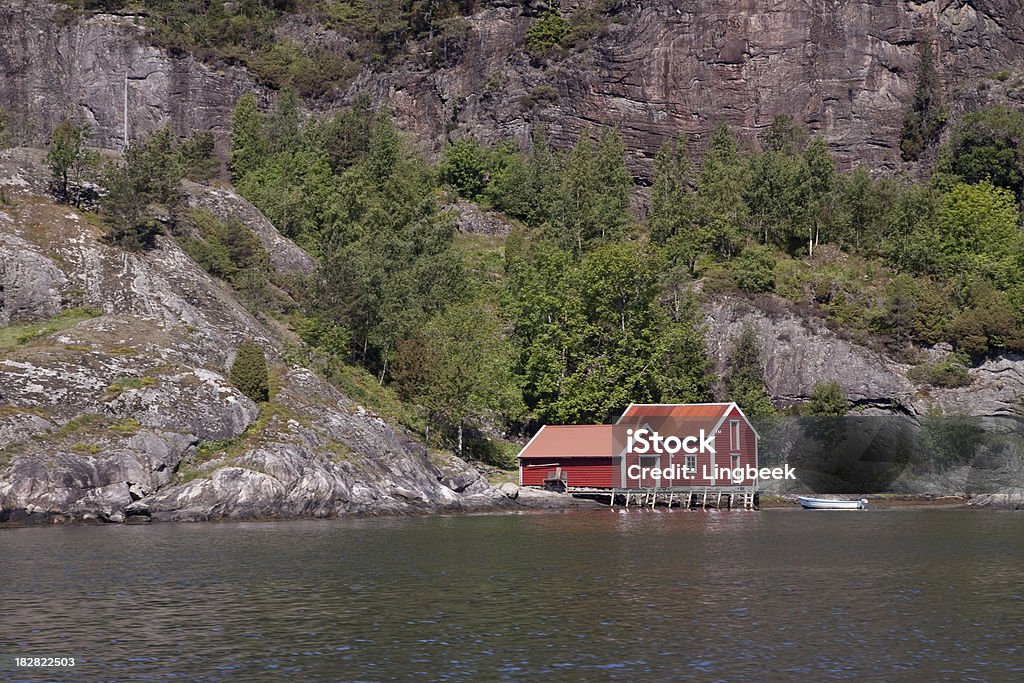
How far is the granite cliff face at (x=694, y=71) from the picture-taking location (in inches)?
5458

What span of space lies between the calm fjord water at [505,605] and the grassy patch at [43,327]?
20.1 meters

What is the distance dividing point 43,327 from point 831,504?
58178mm

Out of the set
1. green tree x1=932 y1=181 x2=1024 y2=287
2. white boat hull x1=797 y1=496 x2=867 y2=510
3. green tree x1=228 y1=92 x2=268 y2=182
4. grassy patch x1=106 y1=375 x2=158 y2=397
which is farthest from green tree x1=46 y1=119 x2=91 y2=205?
green tree x1=932 y1=181 x2=1024 y2=287

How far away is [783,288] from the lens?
113 meters

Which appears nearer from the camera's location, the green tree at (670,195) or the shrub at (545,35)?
the green tree at (670,195)

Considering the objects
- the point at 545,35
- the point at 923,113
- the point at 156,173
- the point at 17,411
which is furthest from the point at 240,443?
the point at 923,113

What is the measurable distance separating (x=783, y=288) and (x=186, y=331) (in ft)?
198

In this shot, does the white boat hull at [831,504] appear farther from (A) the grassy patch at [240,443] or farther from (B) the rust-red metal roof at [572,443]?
(A) the grassy patch at [240,443]

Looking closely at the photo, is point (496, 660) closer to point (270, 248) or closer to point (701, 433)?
point (701, 433)

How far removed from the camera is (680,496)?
289ft

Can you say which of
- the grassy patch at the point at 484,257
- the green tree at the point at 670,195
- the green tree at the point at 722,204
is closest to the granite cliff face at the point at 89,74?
the grassy patch at the point at 484,257

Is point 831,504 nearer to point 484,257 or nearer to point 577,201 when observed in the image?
point 484,257

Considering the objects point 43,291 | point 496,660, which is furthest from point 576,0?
point 496,660

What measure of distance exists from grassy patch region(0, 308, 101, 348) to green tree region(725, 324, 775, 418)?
51821 mm
